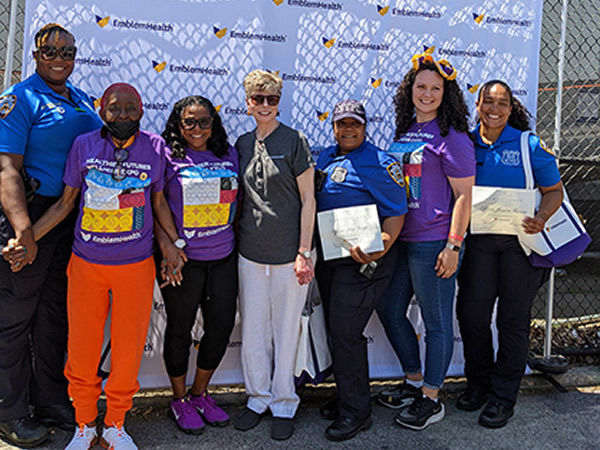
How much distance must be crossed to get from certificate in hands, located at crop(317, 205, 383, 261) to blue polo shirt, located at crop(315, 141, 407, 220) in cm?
7

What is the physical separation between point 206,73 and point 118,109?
1.03 m

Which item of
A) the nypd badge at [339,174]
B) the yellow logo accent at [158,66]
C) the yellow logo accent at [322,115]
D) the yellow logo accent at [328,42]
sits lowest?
the nypd badge at [339,174]

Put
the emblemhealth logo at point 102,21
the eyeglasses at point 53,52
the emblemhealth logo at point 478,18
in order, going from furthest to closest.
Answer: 1. the emblemhealth logo at point 478,18
2. the emblemhealth logo at point 102,21
3. the eyeglasses at point 53,52

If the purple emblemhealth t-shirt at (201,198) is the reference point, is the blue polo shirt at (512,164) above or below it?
above

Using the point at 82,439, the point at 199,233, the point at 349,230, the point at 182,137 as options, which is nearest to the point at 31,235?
the point at 199,233

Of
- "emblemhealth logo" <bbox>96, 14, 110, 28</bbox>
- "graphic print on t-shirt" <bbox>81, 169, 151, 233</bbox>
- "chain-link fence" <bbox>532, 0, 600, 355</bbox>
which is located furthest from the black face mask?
"chain-link fence" <bbox>532, 0, 600, 355</bbox>

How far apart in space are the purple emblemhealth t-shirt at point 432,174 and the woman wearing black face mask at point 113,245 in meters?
1.40

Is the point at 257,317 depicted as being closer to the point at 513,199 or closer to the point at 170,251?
the point at 170,251

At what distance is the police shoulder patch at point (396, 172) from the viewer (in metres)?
2.92

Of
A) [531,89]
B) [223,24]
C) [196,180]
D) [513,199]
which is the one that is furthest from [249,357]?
[531,89]

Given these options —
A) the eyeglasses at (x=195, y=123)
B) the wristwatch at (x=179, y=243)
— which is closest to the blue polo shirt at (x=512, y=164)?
the eyeglasses at (x=195, y=123)

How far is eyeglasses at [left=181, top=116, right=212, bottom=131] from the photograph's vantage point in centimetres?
283

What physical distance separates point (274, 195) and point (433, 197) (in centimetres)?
95

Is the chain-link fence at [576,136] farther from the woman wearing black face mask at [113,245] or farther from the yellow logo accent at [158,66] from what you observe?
the woman wearing black face mask at [113,245]
